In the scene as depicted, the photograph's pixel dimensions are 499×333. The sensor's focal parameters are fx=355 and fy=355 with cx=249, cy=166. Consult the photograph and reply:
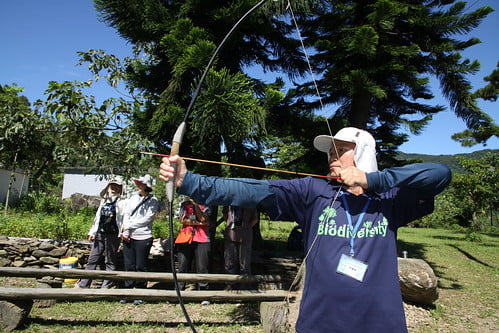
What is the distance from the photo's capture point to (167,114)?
4.52 m

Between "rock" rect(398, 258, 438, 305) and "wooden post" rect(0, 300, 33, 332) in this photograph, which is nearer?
"wooden post" rect(0, 300, 33, 332)

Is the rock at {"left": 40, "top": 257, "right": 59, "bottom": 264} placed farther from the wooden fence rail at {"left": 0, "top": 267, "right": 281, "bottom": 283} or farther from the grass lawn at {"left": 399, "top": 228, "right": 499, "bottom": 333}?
the grass lawn at {"left": 399, "top": 228, "right": 499, "bottom": 333}

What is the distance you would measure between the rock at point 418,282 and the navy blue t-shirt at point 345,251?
11.5 ft

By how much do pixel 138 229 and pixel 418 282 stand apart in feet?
12.4

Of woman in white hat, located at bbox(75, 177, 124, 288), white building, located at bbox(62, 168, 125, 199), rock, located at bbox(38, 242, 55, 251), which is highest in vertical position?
white building, located at bbox(62, 168, 125, 199)

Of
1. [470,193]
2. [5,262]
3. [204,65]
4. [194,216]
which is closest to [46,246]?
[5,262]

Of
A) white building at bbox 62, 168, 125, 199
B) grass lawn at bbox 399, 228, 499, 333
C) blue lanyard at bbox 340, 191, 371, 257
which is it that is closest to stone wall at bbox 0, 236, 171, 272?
grass lawn at bbox 399, 228, 499, 333

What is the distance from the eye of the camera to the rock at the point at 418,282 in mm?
4691

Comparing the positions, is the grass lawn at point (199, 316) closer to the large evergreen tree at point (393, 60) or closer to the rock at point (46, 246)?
the rock at point (46, 246)

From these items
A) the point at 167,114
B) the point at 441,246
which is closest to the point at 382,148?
the point at 167,114

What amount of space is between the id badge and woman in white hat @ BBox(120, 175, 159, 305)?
3603 millimetres

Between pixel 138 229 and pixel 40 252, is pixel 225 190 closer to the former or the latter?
pixel 138 229

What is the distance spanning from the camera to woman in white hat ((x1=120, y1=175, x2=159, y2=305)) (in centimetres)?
469

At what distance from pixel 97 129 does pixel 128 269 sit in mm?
1974
